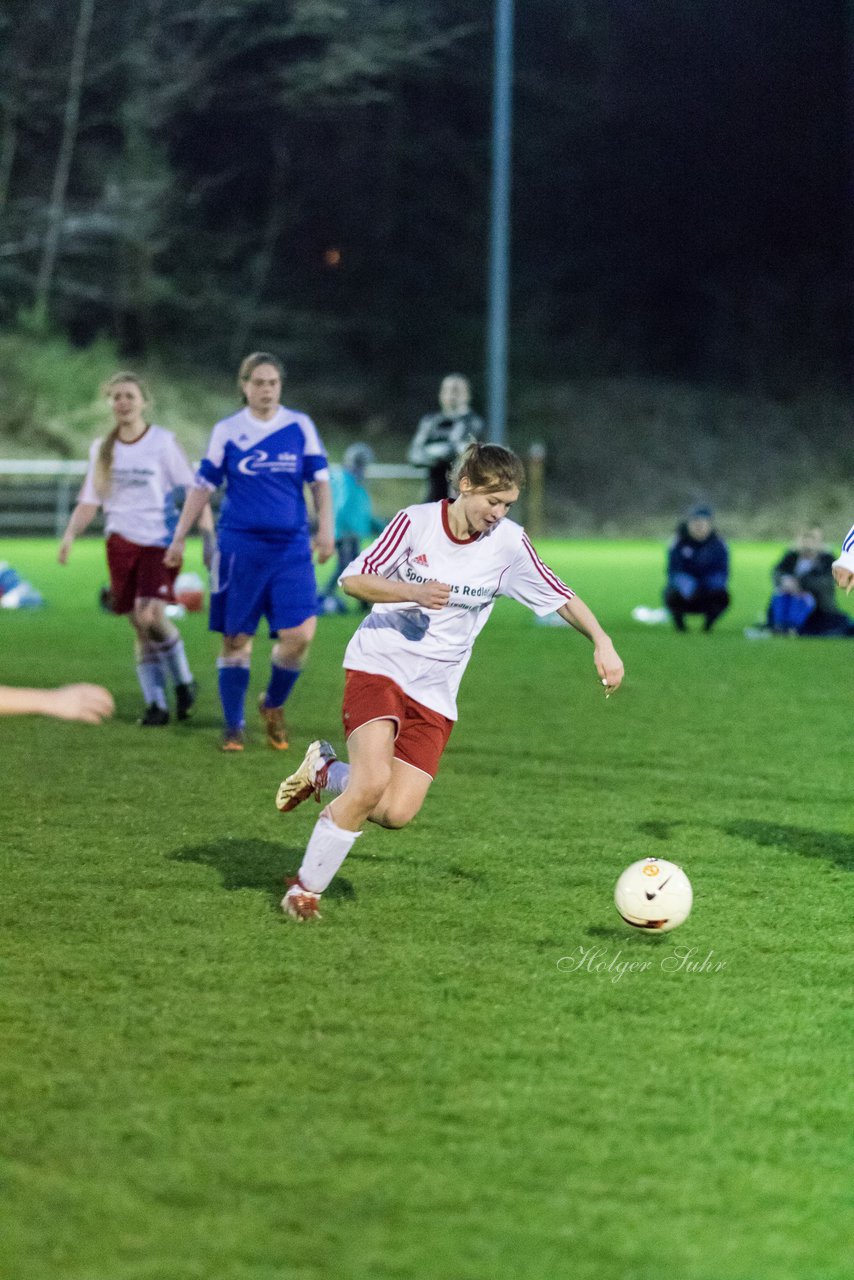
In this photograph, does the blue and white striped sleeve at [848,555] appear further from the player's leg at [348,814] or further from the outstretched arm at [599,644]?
the player's leg at [348,814]

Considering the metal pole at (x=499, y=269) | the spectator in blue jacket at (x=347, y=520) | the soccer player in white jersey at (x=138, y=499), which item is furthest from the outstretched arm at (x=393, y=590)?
the metal pole at (x=499, y=269)

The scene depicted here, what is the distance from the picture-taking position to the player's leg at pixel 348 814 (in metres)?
5.30

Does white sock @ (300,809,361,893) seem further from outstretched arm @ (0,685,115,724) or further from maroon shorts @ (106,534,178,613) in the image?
maroon shorts @ (106,534,178,613)

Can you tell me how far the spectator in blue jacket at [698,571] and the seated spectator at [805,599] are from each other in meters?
0.52

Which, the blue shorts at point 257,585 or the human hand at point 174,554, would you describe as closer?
the blue shorts at point 257,585

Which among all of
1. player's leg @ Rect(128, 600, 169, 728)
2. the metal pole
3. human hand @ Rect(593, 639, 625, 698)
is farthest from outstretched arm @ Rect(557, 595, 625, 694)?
the metal pole

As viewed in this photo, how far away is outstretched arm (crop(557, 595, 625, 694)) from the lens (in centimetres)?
539

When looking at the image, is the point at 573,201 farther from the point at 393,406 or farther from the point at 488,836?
the point at 488,836

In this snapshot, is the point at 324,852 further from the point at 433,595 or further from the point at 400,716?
the point at 433,595

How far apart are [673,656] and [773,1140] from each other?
1063 centimetres

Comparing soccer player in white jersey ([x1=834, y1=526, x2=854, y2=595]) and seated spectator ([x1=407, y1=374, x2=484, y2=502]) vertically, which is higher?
seated spectator ([x1=407, y1=374, x2=484, y2=502])

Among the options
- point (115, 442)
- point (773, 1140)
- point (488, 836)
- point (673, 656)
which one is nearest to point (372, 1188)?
point (773, 1140)

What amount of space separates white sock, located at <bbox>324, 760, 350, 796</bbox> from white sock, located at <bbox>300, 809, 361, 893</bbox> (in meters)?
0.64

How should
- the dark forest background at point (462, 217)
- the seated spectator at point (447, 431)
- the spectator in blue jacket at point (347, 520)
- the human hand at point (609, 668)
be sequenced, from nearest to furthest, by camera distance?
1. the human hand at point (609, 668)
2. the seated spectator at point (447, 431)
3. the spectator in blue jacket at point (347, 520)
4. the dark forest background at point (462, 217)
